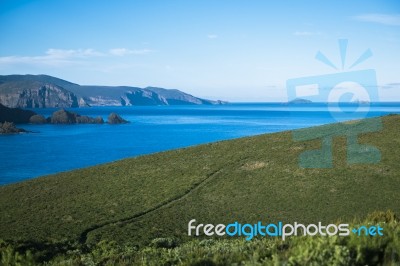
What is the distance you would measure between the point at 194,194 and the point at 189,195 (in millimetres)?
490

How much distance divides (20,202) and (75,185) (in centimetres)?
611

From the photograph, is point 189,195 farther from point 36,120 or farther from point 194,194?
point 36,120

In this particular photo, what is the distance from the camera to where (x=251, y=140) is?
167 ft

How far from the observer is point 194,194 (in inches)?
1267

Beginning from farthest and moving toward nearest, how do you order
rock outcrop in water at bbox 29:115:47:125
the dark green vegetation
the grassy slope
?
1. rock outcrop in water at bbox 29:115:47:125
2. the grassy slope
3. the dark green vegetation

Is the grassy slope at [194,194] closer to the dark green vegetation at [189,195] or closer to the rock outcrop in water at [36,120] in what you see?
the dark green vegetation at [189,195]

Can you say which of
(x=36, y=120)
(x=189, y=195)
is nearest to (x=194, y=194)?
(x=189, y=195)

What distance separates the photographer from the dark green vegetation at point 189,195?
81.1 feet

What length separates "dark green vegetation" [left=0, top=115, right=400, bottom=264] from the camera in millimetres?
24734

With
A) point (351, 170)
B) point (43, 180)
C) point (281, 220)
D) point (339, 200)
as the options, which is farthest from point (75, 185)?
point (351, 170)

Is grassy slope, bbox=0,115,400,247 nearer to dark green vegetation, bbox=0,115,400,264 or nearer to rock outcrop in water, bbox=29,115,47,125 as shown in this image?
dark green vegetation, bbox=0,115,400,264

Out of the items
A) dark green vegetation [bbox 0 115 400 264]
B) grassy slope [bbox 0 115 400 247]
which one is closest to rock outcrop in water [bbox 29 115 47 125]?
grassy slope [bbox 0 115 400 247]

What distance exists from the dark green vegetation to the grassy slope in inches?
3.0

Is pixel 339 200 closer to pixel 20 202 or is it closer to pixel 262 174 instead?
pixel 262 174
